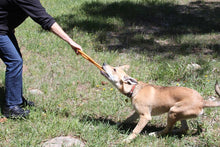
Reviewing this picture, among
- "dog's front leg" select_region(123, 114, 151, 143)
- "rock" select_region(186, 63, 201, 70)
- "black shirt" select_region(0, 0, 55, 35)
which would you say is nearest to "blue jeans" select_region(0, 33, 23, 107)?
"black shirt" select_region(0, 0, 55, 35)

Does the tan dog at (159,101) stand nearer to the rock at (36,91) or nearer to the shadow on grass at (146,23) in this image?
the rock at (36,91)

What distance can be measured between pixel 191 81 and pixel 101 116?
228cm

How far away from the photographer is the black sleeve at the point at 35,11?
12.8 ft

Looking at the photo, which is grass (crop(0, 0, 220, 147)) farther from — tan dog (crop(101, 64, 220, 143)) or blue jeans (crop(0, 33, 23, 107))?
blue jeans (crop(0, 33, 23, 107))

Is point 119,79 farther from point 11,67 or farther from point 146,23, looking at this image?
point 146,23

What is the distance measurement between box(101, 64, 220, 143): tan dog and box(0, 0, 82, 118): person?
951 millimetres

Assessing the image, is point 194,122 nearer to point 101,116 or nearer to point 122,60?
point 101,116

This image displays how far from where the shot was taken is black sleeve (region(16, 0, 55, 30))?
390 cm

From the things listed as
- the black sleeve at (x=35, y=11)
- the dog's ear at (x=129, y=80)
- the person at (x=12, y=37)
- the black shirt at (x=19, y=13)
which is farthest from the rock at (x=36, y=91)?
the dog's ear at (x=129, y=80)

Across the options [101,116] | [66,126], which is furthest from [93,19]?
[66,126]

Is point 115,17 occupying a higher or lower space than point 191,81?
higher

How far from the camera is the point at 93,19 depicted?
9.37 meters

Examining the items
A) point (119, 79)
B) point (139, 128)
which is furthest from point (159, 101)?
point (119, 79)

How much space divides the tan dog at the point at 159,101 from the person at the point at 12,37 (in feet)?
3.12
